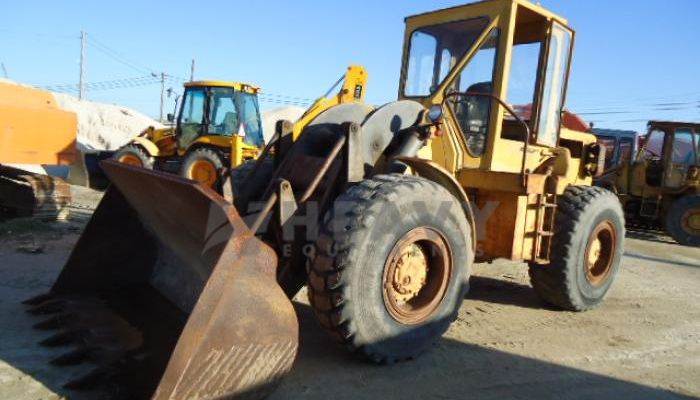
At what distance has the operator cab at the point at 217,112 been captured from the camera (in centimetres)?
1260

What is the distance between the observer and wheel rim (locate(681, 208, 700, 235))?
11.9m

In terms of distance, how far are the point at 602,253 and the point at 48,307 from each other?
5.03m

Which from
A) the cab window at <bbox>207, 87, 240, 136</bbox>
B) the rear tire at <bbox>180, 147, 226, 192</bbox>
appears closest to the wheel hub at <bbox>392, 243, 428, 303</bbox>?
the rear tire at <bbox>180, 147, 226, 192</bbox>

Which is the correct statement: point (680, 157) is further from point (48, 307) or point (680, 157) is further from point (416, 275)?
point (48, 307)

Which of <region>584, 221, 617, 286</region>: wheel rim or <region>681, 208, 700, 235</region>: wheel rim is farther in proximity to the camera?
<region>681, 208, 700, 235</region>: wheel rim

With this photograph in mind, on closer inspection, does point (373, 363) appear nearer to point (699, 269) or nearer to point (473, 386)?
point (473, 386)

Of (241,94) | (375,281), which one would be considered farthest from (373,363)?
(241,94)

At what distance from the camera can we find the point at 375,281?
3385 mm

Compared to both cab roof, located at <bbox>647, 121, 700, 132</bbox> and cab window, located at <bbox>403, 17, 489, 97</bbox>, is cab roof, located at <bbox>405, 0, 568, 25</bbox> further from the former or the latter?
cab roof, located at <bbox>647, 121, 700, 132</bbox>

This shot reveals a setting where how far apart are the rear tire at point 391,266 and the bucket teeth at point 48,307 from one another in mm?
1925

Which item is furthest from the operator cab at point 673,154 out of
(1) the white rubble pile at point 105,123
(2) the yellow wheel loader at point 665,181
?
(1) the white rubble pile at point 105,123

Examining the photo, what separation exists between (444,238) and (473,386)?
958 mm

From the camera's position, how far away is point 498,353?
13.2 feet

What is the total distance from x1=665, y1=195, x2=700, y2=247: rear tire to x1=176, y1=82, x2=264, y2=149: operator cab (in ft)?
30.4
